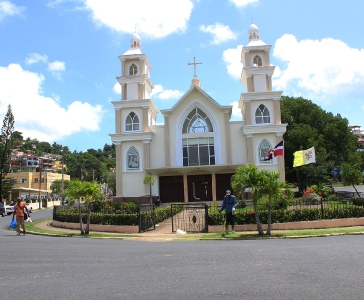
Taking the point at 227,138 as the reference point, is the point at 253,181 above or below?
below

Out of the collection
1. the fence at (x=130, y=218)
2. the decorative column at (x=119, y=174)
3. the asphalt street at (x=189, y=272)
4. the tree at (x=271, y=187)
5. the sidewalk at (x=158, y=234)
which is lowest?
the sidewalk at (x=158, y=234)

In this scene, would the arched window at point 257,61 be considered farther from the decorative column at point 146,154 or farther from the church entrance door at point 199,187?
the decorative column at point 146,154

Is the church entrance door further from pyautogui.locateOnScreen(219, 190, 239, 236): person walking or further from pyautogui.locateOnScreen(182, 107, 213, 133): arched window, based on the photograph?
pyautogui.locateOnScreen(219, 190, 239, 236): person walking

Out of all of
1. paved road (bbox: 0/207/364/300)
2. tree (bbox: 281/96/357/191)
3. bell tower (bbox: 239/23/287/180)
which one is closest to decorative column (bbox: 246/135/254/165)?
bell tower (bbox: 239/23/287/180)

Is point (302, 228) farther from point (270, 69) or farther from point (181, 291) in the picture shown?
point (270, 69)

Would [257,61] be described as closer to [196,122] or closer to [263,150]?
[196,122]

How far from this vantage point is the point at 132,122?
35062 mm

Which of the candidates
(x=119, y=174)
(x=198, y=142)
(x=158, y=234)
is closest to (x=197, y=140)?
(x=198, y=142)

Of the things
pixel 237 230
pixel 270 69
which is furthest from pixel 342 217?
pixel 270 69

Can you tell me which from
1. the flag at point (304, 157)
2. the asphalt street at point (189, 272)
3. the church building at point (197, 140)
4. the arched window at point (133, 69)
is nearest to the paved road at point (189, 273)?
the asphalt street at point (189, 272)

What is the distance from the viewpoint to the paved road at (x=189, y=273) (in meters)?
5.81

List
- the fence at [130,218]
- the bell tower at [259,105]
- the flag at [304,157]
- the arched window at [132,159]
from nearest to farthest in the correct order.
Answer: the fence at [130,218]
the flag at [304,157]
the bell tower at [259,105]
the arched window at [132,159]

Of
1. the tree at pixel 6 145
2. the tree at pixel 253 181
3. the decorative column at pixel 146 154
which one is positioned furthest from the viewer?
the tree at pixel 6 145

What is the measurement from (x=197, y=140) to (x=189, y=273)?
2700cm
